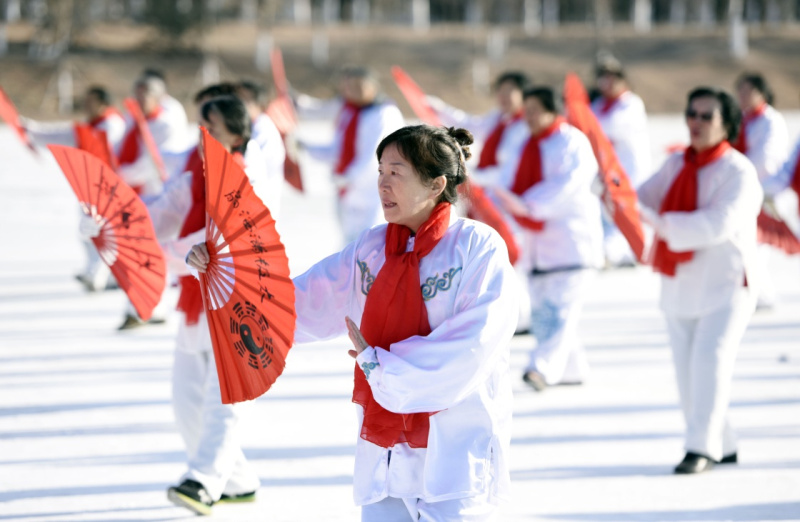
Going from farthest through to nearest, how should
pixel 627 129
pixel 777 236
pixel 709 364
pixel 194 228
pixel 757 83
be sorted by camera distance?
pixel 627 129
pixel 757 83
pixel 777 236
pixel 709 364
pixel 194 228

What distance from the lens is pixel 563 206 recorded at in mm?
6863

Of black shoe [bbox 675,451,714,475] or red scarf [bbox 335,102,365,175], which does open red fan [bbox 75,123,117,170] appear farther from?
black shoe [bbox 675,451,714,475]

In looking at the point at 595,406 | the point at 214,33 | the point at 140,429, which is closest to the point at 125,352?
the point at 140,429

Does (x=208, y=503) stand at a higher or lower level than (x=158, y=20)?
lower

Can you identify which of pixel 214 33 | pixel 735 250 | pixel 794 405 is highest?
pixel 214 33

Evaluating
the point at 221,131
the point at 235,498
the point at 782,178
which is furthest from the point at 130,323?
the point at 782,178

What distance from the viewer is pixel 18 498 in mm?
4801

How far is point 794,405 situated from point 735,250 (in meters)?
1.77

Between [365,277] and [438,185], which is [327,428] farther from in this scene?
[438,185]

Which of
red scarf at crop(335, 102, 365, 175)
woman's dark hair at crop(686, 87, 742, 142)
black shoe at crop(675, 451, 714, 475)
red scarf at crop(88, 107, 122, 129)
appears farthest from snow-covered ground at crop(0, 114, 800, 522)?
woman's dark hair at crop(686, 87, 742, 142)

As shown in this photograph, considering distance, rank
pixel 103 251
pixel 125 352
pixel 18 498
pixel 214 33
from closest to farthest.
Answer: pixel 103 251 → pixel 18 498 → pixel 125 352 → pixel 214 33

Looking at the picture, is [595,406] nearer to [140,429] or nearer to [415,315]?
[140,429]

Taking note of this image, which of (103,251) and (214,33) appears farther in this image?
(214,33)

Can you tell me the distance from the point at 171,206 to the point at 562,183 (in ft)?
9.52
